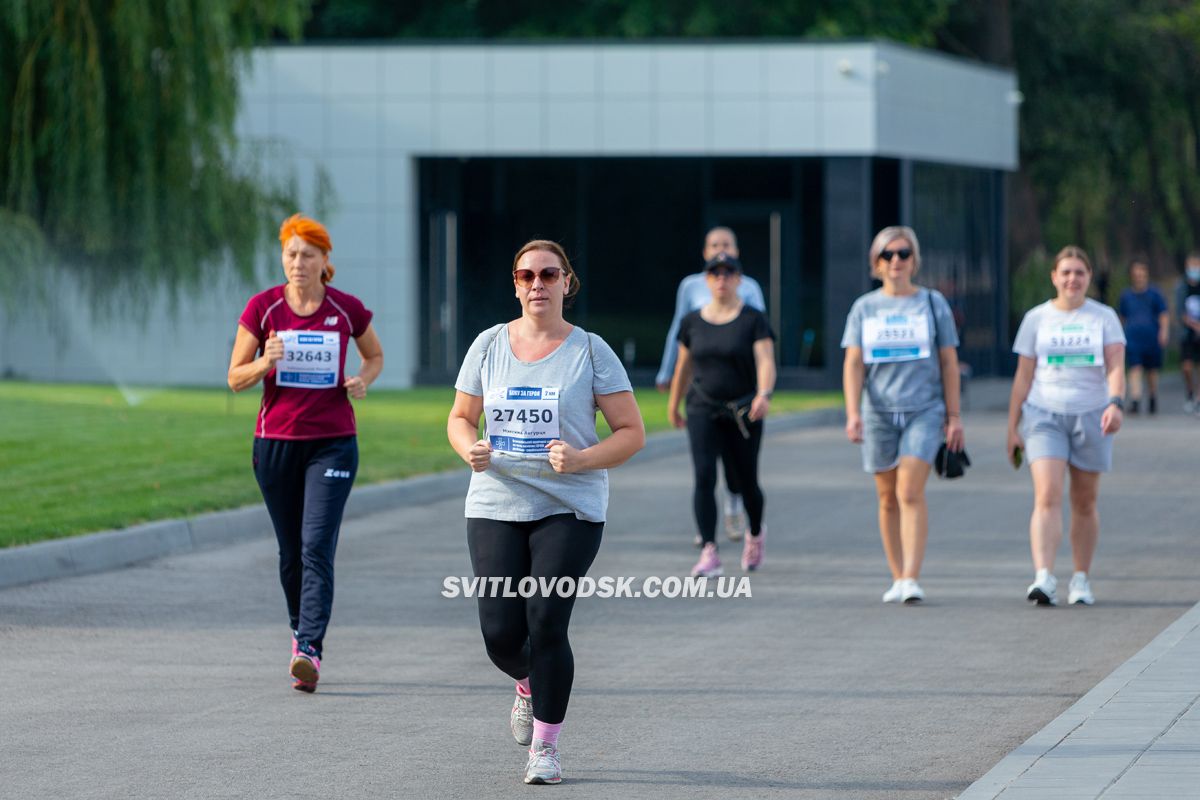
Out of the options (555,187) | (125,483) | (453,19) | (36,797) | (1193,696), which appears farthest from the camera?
(453,19)

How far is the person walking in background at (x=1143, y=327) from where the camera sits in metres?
26.4

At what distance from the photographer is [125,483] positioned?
15570 millimetres

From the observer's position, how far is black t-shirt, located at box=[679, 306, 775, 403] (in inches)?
477

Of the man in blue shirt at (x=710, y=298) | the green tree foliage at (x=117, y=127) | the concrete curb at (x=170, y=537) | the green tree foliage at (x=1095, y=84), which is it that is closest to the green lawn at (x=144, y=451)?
the concrete curb at (x=170, y=537)

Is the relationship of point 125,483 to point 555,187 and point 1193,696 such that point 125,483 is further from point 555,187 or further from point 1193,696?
point 555,187

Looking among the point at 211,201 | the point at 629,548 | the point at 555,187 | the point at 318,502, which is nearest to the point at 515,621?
the point at 318,502

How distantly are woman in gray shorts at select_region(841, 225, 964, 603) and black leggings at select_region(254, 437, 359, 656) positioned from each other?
3061 mm

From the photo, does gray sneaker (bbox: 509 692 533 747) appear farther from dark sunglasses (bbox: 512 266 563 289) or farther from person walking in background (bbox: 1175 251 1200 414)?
person walking in background (bbox: 1175 251 1200 414)

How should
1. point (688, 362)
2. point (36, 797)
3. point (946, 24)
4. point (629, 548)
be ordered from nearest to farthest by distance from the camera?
point (36, 797)
point (688, 362)
point (629, 548)
point (946, 24)

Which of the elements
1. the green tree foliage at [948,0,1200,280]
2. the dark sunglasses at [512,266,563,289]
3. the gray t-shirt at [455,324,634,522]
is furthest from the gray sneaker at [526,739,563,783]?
the green tree foliage at [948,0,1200,280]

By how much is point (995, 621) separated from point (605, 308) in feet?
80.4

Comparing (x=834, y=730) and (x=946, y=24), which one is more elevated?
(x=946, y=24)

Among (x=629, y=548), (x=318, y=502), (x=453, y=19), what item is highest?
(x=453, y=19)

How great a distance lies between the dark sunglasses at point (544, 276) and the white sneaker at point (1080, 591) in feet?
16.2
